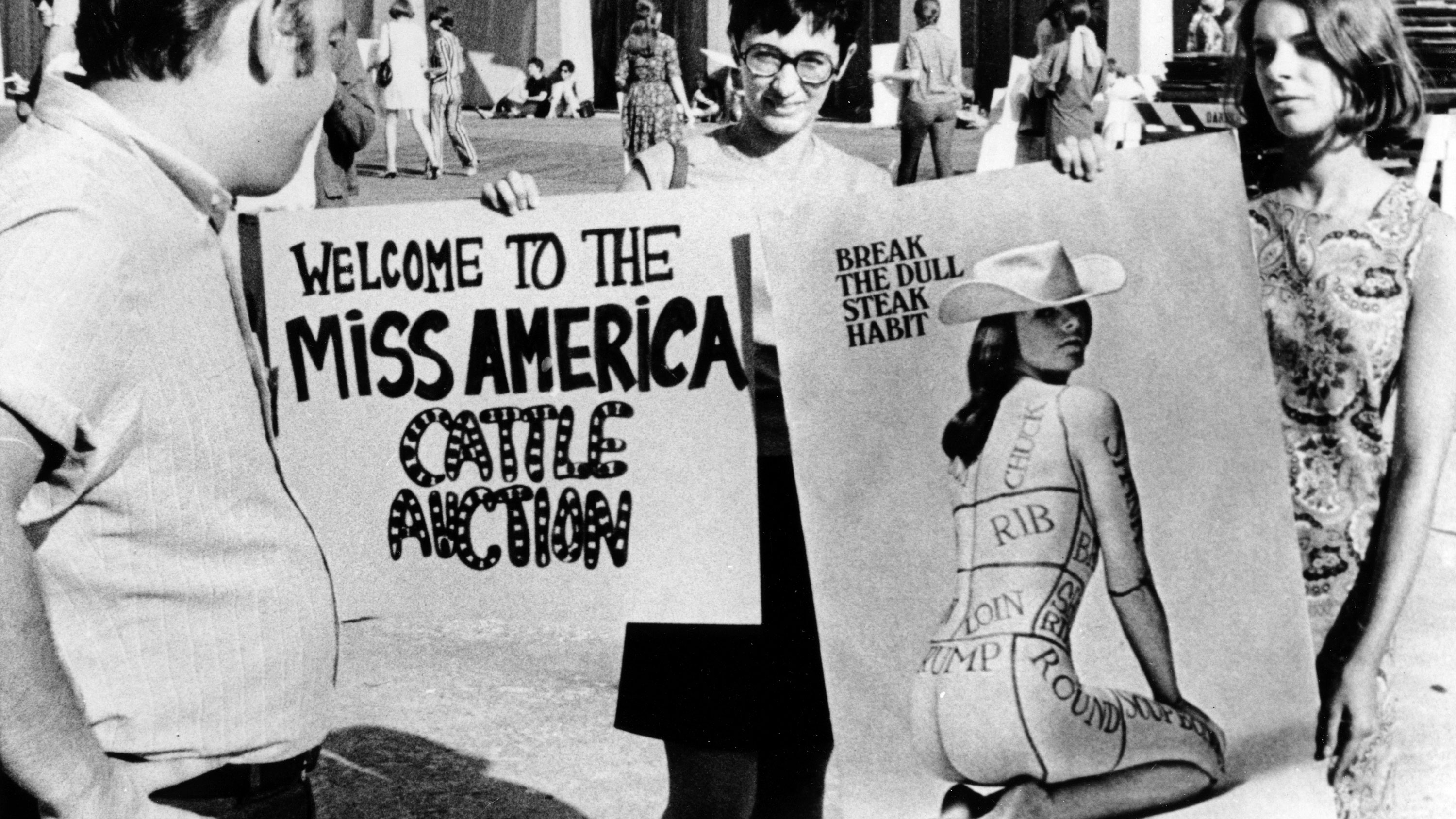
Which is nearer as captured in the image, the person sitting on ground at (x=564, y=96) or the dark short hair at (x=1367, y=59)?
the dark short hair at (x=1367, y=59)

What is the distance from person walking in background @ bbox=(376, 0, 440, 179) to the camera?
59.7 ft

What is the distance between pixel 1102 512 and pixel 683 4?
30591 mm

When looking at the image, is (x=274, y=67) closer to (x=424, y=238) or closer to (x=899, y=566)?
(x=424, y=238)

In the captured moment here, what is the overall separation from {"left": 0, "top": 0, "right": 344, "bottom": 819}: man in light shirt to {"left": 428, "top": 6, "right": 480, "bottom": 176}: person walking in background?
1669cm

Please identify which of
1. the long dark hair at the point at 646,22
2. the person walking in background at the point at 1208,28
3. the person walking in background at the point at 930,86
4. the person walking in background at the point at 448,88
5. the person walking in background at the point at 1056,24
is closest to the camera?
the person walking in background at the point at 1056,24

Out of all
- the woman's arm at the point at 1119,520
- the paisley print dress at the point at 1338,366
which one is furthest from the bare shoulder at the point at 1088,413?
the paisley print dress at the point at 1338,366

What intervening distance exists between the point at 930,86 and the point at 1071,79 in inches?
61.5

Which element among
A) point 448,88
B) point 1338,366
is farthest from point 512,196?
point 448,88

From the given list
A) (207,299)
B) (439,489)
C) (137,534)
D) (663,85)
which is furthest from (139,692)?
(663,85)

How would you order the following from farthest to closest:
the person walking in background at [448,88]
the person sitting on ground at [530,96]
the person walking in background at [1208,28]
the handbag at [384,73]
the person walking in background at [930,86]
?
1. the person sitting on ground at [530,96]
2. the person walking in background at [448,88]
3. the handbag at [384,73]
4. the person walking in background at [1208,28]
5. the person walking in background at [930,86]

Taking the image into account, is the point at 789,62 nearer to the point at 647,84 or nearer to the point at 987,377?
the point at 987,377

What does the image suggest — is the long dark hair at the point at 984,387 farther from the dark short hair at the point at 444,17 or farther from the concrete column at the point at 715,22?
the concrete column at the point at 715,22

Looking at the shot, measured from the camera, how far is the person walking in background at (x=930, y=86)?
45.9ft

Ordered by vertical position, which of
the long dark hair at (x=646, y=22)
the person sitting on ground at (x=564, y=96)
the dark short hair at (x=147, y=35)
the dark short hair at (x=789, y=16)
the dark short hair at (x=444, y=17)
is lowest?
the dark short hair at (x=147, y=35)
